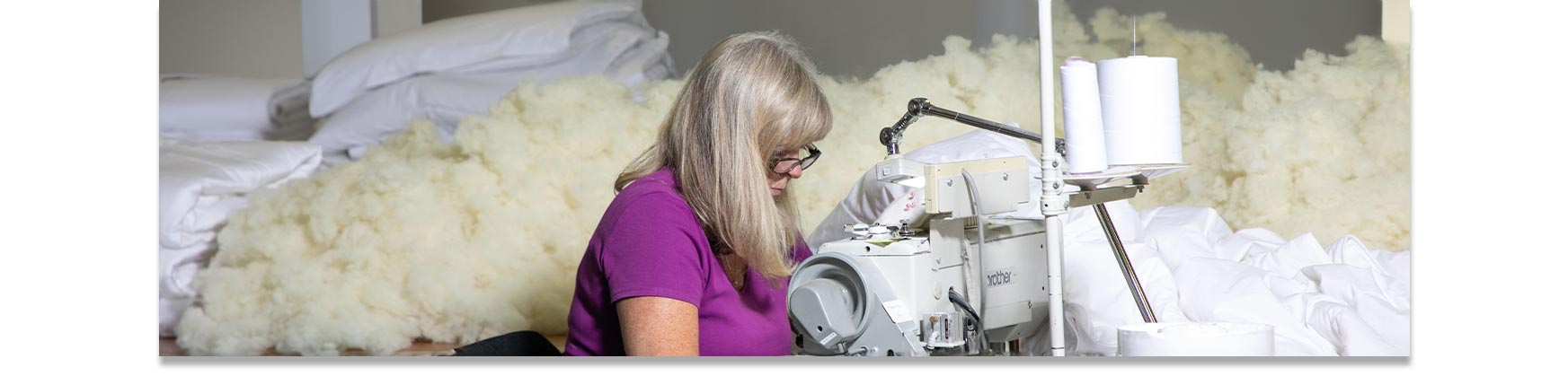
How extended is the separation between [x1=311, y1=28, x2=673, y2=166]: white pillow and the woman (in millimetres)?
729

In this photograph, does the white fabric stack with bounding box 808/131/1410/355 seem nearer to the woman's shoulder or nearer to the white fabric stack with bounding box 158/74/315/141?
the woman's shoulder

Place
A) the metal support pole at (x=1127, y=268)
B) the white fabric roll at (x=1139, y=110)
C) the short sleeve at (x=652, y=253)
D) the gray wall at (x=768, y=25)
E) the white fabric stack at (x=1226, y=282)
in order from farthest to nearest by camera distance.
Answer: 1. the gray wall at (x=768, y=25)
2. the white fabric stack at (x=1226, y=282)
3. the metal support pole at (x=1127, y=268)
4. the white fabric roll at (x=1139, y=110)
5. the short sleeve at (x=652, y=253)

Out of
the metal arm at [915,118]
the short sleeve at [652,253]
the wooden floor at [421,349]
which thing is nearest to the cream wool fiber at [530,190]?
the wooden floor at [421,349]

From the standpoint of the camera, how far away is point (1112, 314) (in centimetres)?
196

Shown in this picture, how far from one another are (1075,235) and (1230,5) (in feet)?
1.68

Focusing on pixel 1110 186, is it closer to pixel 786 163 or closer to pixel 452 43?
pixel 786 163

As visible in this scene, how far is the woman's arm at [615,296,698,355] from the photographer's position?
4.95 ft

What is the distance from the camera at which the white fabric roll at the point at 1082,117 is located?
1.60 meters

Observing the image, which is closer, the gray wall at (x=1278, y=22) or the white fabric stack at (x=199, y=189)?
the gray wall at (x=1278, y=22)

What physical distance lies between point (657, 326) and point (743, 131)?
264 mm

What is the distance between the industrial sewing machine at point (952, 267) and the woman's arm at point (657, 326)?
0.59 ft

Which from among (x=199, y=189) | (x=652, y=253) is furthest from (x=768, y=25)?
(x=199, y=189)

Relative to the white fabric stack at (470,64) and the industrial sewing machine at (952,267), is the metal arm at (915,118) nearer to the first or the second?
the industrial sewing machine at (952,267)
